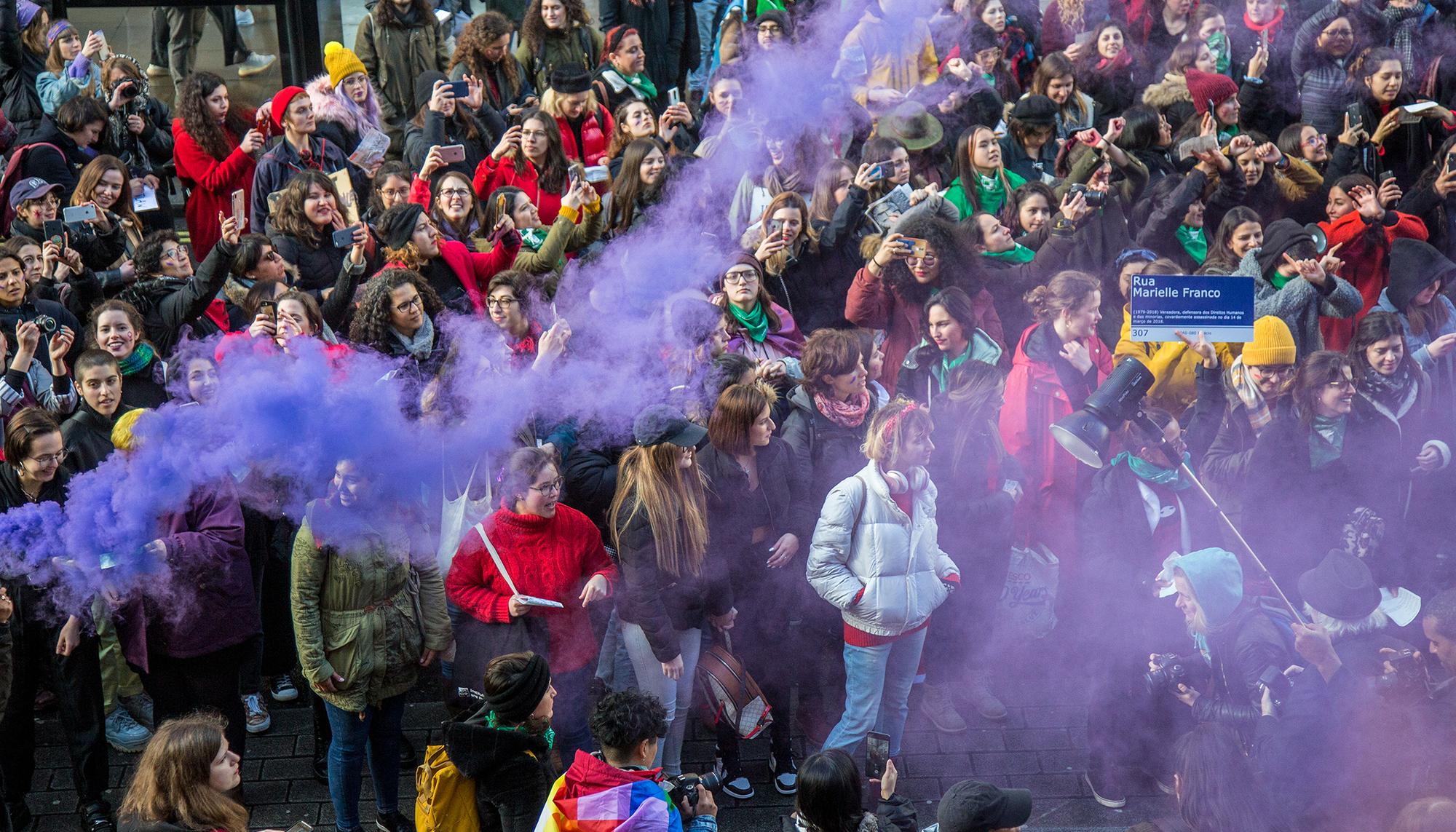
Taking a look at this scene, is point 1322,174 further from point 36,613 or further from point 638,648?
point 36,613

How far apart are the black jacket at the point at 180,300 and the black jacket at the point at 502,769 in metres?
2.78

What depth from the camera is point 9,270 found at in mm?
5715

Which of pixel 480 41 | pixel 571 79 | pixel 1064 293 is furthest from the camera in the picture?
pixel 480 41

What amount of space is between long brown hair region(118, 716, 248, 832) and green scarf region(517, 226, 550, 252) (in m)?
3.22

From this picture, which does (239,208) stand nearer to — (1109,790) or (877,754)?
(877,754)

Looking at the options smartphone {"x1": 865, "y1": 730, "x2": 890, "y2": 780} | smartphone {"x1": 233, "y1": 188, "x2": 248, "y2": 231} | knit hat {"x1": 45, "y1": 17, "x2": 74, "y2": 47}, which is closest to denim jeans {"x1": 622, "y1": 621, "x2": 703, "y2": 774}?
smartphone {"x1": 865, "y1": 730, "x2": 890, "y2": 780}

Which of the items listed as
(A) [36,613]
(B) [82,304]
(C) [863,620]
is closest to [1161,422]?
(C) [863,620]

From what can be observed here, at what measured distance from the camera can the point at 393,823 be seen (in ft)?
15.9

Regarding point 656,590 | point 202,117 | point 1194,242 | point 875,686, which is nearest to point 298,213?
point 202,117

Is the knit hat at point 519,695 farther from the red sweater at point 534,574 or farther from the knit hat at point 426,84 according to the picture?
the knit hat at point 426,84

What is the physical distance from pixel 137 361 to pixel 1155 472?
4175 mm

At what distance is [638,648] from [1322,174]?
5.38m

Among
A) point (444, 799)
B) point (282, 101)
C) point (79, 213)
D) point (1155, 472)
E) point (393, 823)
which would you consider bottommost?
point (393, 823)

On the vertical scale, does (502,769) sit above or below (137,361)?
below
